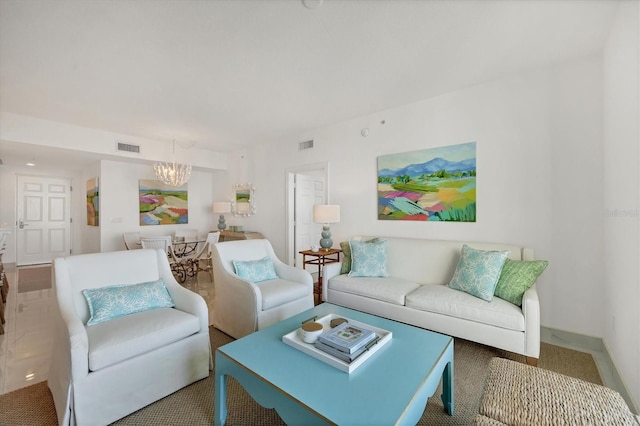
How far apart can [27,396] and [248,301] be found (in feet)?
5.07

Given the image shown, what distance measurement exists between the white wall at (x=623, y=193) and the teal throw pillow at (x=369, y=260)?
193cm

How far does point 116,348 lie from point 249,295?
1056 millimetres

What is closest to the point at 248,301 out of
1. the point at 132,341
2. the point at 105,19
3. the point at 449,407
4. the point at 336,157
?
the point at 132,341

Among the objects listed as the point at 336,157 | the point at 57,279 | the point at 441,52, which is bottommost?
the point at 57,279

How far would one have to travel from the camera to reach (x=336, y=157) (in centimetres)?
458

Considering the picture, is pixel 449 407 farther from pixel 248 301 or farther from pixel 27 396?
pixel 27 396

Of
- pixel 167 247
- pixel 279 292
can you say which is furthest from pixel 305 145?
pixel 279 292

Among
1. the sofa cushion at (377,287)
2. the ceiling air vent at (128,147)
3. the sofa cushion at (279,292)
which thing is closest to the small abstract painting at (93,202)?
the ceiling air vent at (128,147)

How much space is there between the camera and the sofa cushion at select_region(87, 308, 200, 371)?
5.33ft

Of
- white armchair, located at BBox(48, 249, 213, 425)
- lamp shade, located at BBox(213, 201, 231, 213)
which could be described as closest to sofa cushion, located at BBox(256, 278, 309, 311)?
white armchair, located at BBox(48, 249, 213, 425)

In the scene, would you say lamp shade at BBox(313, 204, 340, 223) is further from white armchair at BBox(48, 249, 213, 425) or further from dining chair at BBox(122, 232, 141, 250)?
dining chair at BBox(122, 232, 141, 250)

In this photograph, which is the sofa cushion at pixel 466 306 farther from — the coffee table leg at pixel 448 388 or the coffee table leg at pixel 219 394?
the coffee table leg at pixel 219 394

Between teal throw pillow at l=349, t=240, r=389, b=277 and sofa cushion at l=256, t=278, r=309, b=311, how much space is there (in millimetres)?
746

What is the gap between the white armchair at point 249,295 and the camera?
2.54 meters
